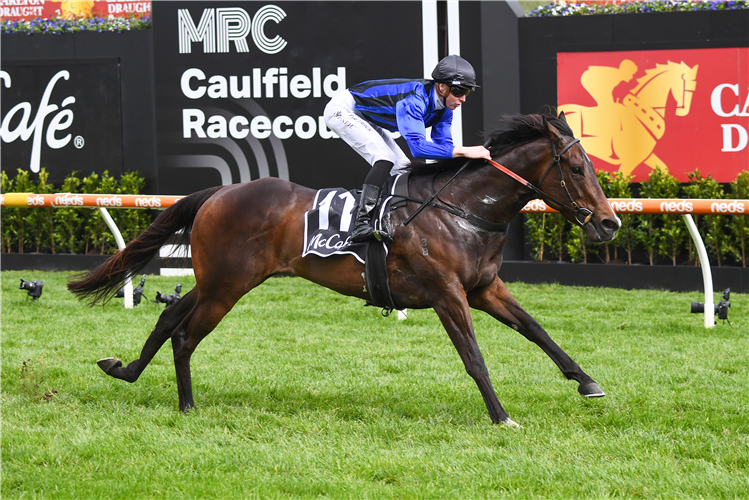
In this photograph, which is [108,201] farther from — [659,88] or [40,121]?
[659,88]

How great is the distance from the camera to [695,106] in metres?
9.61

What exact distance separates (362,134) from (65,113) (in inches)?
303

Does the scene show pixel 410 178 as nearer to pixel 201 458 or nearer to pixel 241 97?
pixel 201 458

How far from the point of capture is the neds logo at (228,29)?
10.5 m

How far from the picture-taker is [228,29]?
417 inches

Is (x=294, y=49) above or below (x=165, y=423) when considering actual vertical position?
above

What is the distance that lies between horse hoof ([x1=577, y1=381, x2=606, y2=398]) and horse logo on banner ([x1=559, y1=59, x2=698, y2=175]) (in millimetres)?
5792

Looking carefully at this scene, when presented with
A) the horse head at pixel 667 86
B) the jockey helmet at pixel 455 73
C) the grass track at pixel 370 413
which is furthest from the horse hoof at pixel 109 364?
the horse head at pixel 667 86

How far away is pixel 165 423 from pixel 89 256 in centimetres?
692

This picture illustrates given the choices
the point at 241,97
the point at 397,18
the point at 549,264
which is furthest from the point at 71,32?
the point at 549,264

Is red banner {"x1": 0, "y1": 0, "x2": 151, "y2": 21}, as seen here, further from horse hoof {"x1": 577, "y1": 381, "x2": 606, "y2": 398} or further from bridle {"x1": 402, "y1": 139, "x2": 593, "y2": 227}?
horse hoof {"x1": 577, "y1": 381, "x2": 606, "y2": 398}

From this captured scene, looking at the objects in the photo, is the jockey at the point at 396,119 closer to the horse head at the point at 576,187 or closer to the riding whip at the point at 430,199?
the riding whip at the point at 430,199

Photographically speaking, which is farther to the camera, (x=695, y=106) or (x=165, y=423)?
(x=695, y=106)

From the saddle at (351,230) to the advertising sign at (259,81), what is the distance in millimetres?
5636
